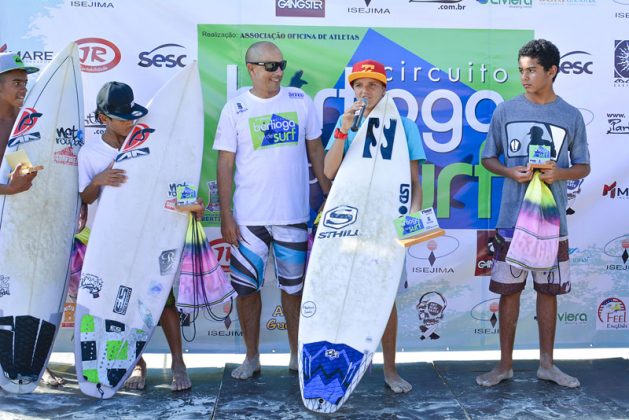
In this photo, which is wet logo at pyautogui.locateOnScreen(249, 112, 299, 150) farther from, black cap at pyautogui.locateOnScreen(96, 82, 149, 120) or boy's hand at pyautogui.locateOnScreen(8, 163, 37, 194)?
boy's hand at pyautogui.locateOnScreen(8, 163, 37, 194)

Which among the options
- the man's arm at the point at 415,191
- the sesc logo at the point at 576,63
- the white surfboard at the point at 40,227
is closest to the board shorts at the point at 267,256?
the man's arm at the point at 415,191

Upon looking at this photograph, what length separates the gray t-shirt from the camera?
477 centimetres

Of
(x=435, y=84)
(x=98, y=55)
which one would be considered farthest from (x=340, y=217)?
(x=98, y=55)

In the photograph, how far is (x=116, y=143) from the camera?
4863 mm

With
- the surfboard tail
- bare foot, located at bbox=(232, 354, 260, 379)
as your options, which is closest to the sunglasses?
the surfboard tail

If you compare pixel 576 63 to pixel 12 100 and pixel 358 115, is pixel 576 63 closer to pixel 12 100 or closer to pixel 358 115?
pixel 358 115

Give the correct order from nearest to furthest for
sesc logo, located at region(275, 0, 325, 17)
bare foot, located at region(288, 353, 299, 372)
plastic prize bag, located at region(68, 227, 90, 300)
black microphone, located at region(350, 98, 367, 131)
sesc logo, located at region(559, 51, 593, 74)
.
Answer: black microphone, located at region(350, 98, 367, 131) < plastic prize bag, located at region(68, 227, 90, 300) < bare foot, located at region(288, 353, 299, 372) < sesc logo, located at region(275, 0, 325, 17) < sesc logo, located at region(559, 51, 593, 74)

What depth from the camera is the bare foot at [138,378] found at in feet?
15.8

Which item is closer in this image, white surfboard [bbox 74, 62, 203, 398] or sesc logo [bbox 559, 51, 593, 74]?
white surfboard [bbox 74, 62, 203, 398]

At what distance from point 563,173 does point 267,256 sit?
1684mm

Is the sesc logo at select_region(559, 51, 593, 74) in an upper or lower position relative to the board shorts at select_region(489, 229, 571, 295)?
upper

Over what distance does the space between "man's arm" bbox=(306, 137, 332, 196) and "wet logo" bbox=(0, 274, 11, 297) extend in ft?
5.85

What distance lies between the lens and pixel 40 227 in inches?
191

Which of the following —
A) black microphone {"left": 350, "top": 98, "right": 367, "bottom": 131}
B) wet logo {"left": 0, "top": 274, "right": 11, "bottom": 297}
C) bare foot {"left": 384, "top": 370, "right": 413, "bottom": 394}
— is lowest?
bare foot {"left": 384, "top": 370, "right": 413, "bottom": 394}
